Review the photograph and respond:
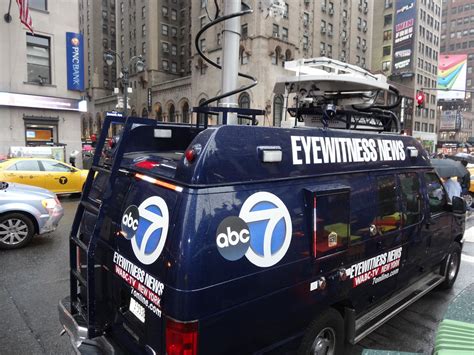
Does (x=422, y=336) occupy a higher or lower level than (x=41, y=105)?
lower

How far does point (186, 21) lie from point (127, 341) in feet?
224

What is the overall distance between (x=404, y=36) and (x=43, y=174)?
75683mm

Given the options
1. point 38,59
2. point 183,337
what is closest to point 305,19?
point 38,59

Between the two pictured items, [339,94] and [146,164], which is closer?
[146,164]

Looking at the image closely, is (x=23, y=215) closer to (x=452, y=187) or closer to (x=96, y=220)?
(x=96, y=220)

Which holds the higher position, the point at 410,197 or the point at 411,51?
the point at 411,51

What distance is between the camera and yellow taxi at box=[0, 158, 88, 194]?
422 inches

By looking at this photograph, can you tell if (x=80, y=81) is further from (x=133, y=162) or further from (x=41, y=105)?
(x=133, y=162)

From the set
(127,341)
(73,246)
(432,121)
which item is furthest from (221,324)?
(432,121)

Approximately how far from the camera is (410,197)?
4.07 metres

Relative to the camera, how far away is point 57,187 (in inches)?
461

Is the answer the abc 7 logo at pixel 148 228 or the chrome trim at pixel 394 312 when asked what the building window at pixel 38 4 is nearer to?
the abc 7 logo at pixel 148 228

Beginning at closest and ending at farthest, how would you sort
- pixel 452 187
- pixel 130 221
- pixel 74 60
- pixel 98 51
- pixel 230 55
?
pixel 130 221 < pixel 230 55 < pixel 452 187 < pixel 74 60 < pixel 98 51

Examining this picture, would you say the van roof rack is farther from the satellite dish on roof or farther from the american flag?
the american flag
